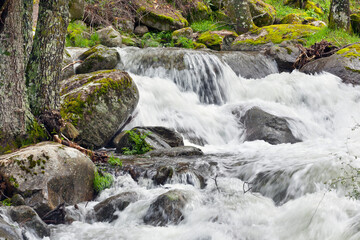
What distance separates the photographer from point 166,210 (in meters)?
4.83

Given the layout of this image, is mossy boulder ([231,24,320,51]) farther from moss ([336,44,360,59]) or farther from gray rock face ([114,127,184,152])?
gray rock face ([114,127,184,152])

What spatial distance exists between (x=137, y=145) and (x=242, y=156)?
80.5 inches

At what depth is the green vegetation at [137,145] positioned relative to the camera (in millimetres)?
7566

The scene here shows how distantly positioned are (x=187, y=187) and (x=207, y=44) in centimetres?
1063

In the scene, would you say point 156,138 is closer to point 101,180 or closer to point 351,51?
point 101,180

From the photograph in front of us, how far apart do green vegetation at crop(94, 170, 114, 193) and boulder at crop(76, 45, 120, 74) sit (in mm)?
4894

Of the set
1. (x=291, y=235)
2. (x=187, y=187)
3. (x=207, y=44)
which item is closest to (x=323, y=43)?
(x=207, y=44)

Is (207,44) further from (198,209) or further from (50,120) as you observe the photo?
(198,209)

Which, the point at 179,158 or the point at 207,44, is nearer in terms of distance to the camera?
the point at 179,158

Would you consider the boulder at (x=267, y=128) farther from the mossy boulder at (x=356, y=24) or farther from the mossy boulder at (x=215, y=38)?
the mossy boulder at (x=356, y=24)

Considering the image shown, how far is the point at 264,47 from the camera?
14.7m

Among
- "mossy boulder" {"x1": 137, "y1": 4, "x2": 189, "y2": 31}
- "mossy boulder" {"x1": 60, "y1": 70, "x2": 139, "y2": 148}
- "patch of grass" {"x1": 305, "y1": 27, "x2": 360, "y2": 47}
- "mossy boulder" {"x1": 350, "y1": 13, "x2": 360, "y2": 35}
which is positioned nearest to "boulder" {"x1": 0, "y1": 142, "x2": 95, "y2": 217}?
"mossy boulder" {"x1": 60, "y1": 70, "x2": 139, "y2": 148}

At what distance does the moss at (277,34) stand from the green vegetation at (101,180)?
10.3 metres

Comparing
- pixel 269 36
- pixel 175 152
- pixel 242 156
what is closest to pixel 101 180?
pixel 175 152
